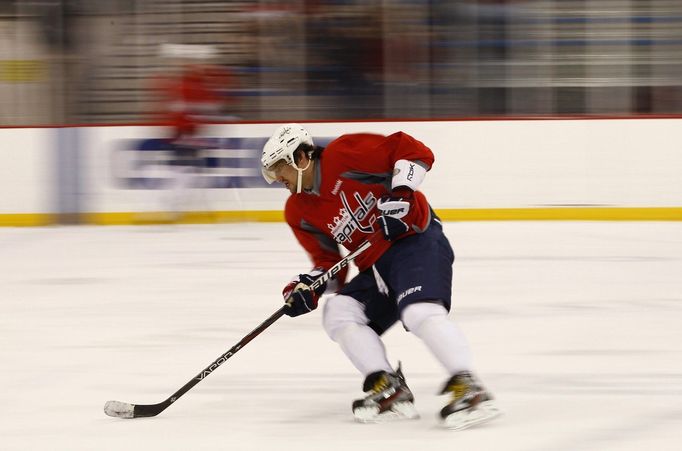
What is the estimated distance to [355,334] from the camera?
11.6 ft

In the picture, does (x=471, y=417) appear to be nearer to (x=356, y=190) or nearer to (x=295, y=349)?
(x=356, y=190)

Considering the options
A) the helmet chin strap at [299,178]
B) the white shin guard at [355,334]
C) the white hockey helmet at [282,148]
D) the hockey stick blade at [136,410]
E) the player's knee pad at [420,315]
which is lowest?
the hockey stick blade at [136,410]

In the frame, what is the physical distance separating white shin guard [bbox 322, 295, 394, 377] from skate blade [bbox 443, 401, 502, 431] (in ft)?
0.96

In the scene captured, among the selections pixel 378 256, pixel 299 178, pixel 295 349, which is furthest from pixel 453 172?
pixel 299 178

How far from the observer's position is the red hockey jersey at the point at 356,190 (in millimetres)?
3545

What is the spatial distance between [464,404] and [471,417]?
0.06 m

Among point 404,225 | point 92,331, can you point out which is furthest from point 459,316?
point 404,225

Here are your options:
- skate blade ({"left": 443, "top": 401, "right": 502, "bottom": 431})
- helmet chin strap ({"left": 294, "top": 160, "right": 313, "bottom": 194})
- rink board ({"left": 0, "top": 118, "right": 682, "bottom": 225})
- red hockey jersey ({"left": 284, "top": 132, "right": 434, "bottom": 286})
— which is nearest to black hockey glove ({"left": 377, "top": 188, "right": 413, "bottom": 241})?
red hockey jersey ({"left": 284, "top": 132, "right": 434, "bottom": 286})

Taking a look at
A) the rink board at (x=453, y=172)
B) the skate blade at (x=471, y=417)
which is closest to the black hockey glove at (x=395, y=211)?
the skate blade at (x=471, y=417)

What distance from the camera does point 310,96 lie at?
30.8 ft

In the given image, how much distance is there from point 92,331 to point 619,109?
539 cm

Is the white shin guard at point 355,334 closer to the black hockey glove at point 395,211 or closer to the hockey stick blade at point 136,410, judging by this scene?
the black hockey glove at point 395,211

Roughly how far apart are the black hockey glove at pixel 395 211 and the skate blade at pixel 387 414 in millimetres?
537

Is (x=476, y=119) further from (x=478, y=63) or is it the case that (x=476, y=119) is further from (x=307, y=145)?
(x=307, y=145)
